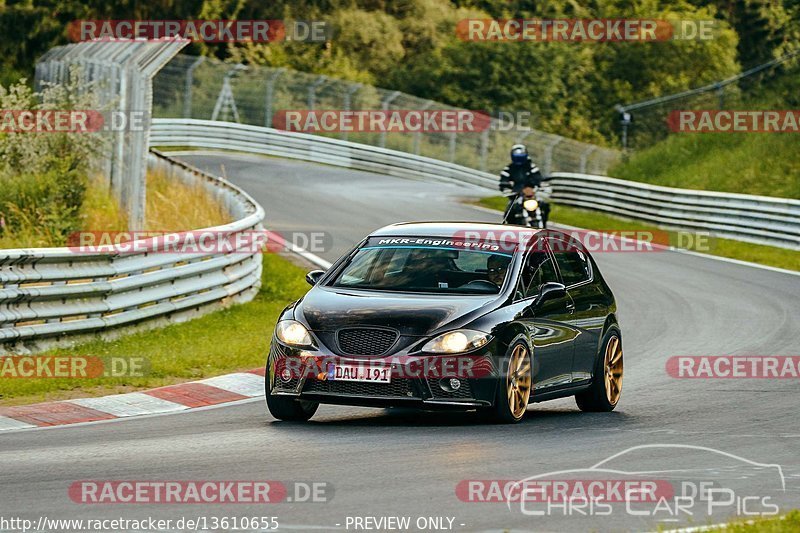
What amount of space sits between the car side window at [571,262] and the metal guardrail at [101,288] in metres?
4.73

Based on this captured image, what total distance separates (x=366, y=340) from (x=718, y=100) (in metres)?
34.7

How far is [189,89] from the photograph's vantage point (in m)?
49.3

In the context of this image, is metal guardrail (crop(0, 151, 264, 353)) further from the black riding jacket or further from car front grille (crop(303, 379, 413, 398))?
the black riding jacket

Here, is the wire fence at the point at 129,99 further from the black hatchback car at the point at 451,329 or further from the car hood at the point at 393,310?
the car hood at the point at 393,310

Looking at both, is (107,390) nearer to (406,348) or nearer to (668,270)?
(406,348)

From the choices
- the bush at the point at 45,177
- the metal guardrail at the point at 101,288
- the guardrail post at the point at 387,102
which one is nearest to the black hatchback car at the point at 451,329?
the metal guardrail at the point at 101,288

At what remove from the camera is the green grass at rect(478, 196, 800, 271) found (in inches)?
1077

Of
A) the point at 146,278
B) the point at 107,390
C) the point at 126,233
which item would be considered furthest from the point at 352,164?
the point at 107,390

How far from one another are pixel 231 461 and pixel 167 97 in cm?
4137

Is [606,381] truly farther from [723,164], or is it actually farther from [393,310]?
[723,164]

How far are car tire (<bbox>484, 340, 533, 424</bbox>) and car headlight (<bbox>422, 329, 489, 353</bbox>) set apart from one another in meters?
0.28

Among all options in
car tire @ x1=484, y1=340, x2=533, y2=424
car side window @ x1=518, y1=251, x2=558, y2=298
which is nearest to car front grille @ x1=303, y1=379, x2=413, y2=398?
car tire @ x1=484, y1=340, x2=533, y2=424

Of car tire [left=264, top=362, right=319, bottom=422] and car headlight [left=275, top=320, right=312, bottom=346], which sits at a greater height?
car headlight [left=275, top=320, right=312, bottom=346]

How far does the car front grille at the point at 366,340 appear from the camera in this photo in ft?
35.0
